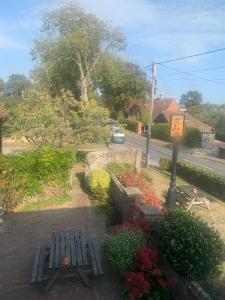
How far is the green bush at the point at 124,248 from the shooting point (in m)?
6.60

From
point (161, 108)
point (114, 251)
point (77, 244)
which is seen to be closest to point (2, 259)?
point (77, 244)

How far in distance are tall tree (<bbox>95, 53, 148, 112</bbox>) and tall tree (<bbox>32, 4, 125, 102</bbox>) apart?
1.35 m

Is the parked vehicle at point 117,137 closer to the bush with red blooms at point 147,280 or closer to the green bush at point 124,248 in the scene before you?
the green bush at point 124,248

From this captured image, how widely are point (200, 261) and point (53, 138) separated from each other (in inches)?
560

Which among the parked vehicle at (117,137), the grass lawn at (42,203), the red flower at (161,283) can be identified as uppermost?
the red flower at (161,283)

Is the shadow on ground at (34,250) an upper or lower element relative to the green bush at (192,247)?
lower

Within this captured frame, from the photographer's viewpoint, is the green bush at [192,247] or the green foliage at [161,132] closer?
the green bush at [192,247]

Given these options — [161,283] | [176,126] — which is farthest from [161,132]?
[161,283]

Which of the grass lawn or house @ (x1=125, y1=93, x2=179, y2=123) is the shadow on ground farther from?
house @ (x1=125, y1=93, x2=179, y2=123)

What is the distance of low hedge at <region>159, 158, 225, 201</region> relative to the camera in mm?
15386

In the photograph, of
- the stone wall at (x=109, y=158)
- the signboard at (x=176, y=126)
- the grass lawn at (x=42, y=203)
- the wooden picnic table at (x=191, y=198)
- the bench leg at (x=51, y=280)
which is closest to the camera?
the bench leg at (x=51, y=280)

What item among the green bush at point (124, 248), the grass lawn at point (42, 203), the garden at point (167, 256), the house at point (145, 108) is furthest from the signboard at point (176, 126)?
the house at point (145, 108)

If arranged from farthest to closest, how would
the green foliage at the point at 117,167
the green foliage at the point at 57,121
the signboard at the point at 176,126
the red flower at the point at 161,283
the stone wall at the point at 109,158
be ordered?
the green foliage at the point at 57,121, the stone wall at the point at 109,158, the green foliage at the point at 117,167, the signboard at the point at 176,126, the red flower at the point at 161,283

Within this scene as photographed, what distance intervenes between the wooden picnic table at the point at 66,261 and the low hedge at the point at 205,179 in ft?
31.3
